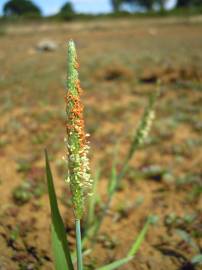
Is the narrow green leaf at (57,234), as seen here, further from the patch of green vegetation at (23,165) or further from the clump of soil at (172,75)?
the clump of soil at (172,75)

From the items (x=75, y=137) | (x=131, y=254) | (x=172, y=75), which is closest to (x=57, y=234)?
(x=75, y=137)

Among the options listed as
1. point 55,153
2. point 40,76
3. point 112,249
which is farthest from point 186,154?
point 40,76

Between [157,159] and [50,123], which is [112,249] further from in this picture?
[50,123]

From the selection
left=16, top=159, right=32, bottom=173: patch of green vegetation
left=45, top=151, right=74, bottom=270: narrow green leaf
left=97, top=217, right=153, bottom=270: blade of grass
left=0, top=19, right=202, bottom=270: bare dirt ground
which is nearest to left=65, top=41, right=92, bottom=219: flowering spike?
left=45, top=151, right=74, bottom=270: narrow green leaf

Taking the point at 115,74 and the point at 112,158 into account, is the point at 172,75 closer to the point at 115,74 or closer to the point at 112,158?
the point at 115,74

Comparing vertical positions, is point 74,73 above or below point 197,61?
above

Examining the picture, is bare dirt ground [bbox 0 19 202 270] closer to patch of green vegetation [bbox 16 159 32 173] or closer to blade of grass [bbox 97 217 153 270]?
patch of green vegetation [bbox 16 159 32 173]
